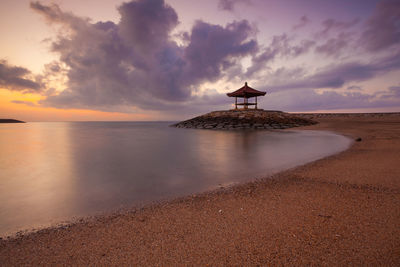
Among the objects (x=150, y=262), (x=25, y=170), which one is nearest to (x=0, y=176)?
(x=25, y=170)

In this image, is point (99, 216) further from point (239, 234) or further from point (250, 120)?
point (250, 120)

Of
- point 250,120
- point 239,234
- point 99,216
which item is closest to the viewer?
point 239,234

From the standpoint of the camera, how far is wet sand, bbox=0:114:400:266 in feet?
7.32

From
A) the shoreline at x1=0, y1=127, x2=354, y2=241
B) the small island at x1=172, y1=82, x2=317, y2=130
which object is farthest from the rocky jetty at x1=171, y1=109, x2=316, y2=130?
the shoreline at x1=0, y1=127, x2=354, y2=241

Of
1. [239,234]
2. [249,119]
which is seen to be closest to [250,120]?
[249,119]

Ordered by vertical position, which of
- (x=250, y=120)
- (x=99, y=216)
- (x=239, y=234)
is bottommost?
(x=99, y=216)

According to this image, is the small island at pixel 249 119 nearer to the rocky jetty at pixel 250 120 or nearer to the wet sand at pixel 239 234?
the rocky jetty at pixel 250 120

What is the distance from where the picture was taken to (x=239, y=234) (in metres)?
2.65

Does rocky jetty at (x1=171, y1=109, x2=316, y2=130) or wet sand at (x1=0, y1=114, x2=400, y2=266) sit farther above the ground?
rocky jetty at (x1=171, y1=109, x2=316, y2=130)

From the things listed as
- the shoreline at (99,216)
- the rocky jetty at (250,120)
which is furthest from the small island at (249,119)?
the shoreline at (99,216)

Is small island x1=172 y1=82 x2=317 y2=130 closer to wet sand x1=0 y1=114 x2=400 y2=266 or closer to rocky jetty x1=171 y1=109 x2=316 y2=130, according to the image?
rocky jetty x1=171 y1=109 x2=316 y2=130

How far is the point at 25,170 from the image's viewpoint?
23.9 ft

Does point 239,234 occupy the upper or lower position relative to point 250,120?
lower

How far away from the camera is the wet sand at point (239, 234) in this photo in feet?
7.32
